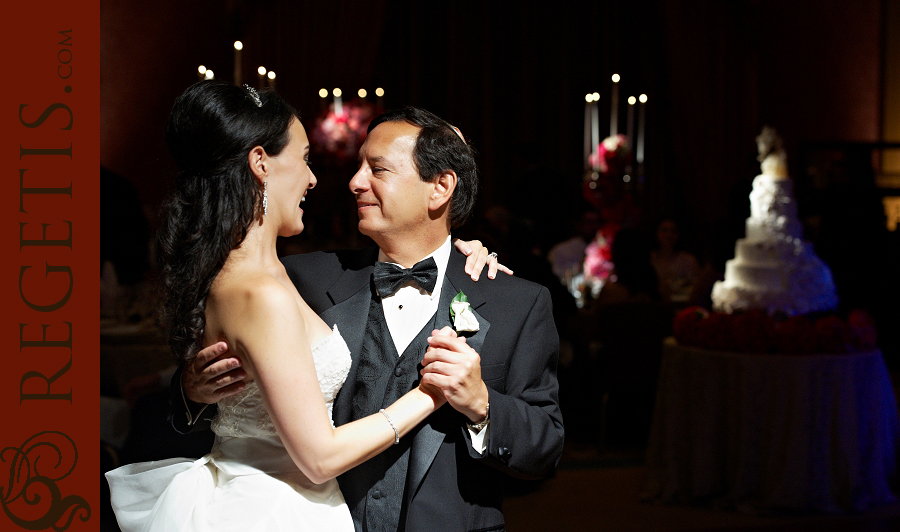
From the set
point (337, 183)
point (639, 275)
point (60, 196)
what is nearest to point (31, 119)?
point (60, 196)

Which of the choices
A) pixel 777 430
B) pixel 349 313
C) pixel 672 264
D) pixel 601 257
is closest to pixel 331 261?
pixel 349 313

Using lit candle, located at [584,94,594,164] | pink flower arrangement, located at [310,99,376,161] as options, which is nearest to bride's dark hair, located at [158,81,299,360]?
pink flower arrangement, located at [310,99,376,161]

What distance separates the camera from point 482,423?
1.76m

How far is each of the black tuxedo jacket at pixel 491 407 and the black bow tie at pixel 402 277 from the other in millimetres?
39

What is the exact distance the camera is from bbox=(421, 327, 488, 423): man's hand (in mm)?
1642

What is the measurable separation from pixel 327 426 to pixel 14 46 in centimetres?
149

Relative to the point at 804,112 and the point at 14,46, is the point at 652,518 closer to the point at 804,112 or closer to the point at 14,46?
the point at 14,46

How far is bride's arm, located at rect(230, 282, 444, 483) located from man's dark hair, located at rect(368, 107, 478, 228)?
512 millimetres

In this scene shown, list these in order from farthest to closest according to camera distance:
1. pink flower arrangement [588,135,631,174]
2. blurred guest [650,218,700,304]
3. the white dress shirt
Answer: blurred guest [650,218,700,304] < pink flower arrangement [588,135,631,174] < the white dress shirt

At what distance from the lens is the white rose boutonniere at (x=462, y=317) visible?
5.70ft

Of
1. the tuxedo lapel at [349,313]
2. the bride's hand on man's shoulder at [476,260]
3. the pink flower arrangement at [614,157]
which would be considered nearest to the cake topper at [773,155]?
the pink flower arrangement at [614,157]

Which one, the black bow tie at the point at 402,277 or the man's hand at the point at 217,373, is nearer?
the man's hand at the point at 217,373

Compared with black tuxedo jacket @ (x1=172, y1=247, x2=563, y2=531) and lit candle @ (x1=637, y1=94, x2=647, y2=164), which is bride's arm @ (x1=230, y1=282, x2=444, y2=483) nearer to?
black tuxedo jacket @ (x1=172, y1=247, x2=563, y2=531)

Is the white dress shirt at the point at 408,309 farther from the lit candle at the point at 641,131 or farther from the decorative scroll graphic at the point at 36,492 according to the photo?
the lit candle at the point at 641,131
